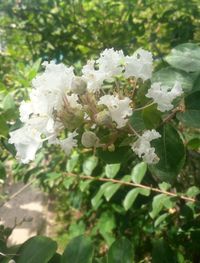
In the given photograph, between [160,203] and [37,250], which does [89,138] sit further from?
[160,203]

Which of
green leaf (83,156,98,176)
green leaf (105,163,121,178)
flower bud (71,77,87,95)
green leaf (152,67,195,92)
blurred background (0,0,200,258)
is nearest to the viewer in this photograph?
flower bud (71,77,87,95)

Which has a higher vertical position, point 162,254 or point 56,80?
point 56,80

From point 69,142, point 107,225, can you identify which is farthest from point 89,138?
point 107,225

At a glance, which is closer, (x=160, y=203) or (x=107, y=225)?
(x=160, y=203)

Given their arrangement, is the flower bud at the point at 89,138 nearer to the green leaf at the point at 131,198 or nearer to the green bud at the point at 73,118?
the green bud at the point at 73,118

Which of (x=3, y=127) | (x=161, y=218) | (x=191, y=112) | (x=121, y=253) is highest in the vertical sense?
(x=191, y=112)

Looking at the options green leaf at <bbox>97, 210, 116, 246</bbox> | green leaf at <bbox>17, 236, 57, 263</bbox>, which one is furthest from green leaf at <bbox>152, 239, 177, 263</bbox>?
green leaf at <bbox>97, 210, 116, 246</bbox>

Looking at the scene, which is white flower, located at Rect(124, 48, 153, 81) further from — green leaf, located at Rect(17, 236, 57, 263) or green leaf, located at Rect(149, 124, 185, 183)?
green leaf, located at Rect(17, 236, 57, 263)
